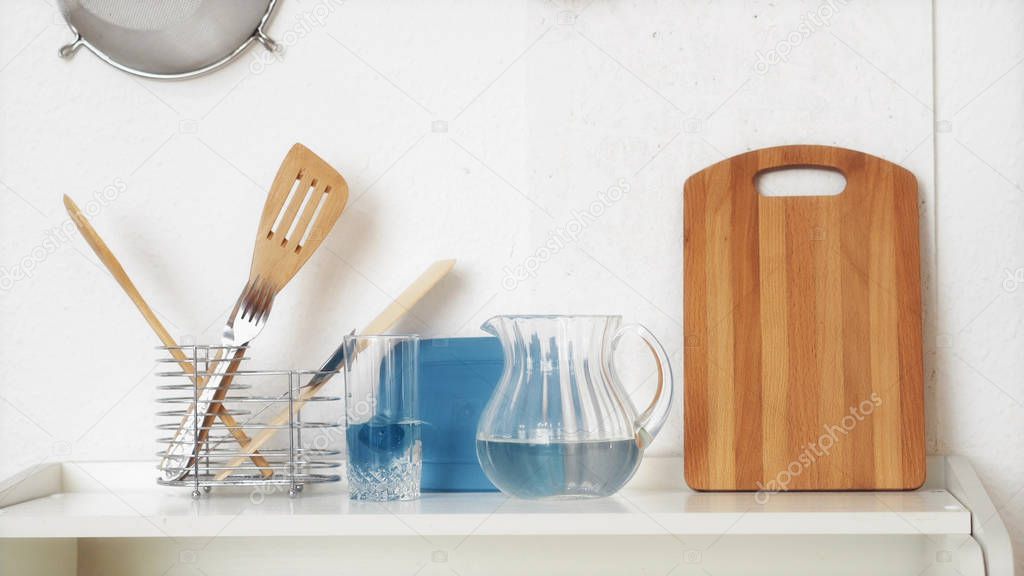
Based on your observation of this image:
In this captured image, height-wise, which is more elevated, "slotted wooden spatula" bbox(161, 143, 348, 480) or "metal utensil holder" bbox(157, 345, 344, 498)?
"slotted wooden spatula" bbox(161, 143, 348, 480)

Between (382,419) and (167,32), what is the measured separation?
0.46 metres

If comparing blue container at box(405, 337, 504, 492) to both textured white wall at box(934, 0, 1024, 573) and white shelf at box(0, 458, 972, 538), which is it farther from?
textured white wall at box(934, 0, 1024, 573)

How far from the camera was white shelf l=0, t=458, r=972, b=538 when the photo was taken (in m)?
0.74

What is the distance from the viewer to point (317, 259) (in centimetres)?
96

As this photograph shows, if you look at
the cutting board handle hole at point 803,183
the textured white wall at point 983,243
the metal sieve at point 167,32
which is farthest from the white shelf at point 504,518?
the metal sieve at point 167,32

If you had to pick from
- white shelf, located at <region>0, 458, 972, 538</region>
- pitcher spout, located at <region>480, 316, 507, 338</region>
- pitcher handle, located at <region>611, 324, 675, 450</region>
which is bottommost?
white shelf, located at <region>0, 458, 972, 538</region>

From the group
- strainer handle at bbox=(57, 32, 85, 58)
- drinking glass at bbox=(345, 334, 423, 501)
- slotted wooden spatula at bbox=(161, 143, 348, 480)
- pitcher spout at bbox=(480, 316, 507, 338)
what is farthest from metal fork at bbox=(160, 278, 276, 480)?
strainer handle at bbox=(57, 32, 85, 58)

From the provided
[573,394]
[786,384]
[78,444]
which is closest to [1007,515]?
[786,384]

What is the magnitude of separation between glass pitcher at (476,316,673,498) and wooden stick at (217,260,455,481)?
10 centimetres

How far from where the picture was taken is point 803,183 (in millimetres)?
913

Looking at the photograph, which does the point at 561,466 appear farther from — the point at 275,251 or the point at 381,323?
the point at 275,251

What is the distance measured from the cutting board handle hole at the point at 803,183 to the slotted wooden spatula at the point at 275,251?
409mm

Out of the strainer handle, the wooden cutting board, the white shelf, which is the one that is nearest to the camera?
the white shelf

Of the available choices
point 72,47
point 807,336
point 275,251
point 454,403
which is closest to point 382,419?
point 454,403
